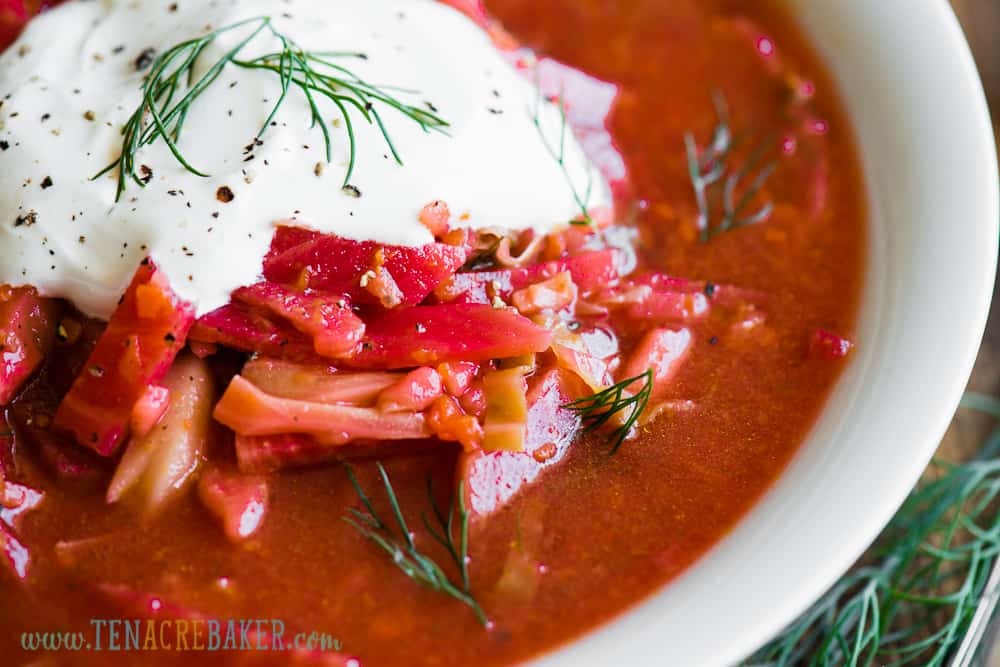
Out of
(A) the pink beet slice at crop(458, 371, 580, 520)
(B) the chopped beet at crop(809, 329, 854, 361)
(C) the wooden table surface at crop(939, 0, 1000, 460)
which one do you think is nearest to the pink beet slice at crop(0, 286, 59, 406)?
(A) the pink beet slice at crop(458, 371, 580, 520)

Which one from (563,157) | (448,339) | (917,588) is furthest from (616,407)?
(917,588)

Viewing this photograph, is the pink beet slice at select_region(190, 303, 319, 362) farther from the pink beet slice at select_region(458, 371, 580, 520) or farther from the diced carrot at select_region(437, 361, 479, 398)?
the pink beet slice at select_region(458, 371, 580, 520)

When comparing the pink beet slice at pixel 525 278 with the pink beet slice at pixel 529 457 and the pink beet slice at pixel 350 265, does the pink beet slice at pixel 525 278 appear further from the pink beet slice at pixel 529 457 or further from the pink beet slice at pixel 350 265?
the pink beet slice at pixel 529 457

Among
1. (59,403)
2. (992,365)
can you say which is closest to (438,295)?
(59,403)

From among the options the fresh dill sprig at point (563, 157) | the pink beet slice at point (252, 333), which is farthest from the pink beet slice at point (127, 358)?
the fresh dill sprig at point (563, 157)

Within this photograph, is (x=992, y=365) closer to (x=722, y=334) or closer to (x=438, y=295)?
(x=722, y=334)
